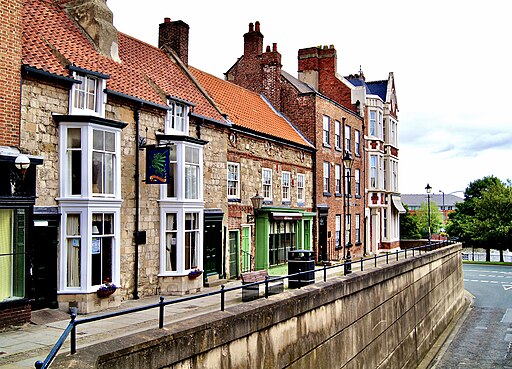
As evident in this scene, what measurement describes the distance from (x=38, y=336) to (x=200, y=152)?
31.4ft

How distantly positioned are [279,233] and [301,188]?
158 inches

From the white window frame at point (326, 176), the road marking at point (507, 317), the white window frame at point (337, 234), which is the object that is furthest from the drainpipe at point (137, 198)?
the road marking at point (507, 317)

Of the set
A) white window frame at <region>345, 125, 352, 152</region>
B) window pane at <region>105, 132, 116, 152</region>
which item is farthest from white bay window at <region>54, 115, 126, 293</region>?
white window frame at <region>345, 125, 352, 152</region>

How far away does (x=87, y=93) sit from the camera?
15039 millimetres

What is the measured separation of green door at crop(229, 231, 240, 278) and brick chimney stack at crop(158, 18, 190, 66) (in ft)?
26.3

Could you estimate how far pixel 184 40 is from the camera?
23.5 meters

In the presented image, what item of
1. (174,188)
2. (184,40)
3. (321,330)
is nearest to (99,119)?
(174,188)

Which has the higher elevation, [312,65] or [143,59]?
[312,65]

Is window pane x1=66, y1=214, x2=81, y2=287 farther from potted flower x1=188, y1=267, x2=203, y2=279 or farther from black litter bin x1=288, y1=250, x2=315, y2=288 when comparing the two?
black litter bin x1=288, y1=250, x2=315, y2=288

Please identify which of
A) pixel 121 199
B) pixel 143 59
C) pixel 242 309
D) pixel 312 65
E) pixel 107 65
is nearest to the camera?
pixel 242 309

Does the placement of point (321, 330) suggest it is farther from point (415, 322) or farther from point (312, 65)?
point (312, 65)

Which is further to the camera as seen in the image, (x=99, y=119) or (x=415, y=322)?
(x=415, y=322)

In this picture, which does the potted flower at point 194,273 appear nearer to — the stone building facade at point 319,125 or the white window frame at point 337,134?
the stone building facade at point 319,125

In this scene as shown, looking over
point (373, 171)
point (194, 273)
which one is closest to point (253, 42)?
point (373, 171)
